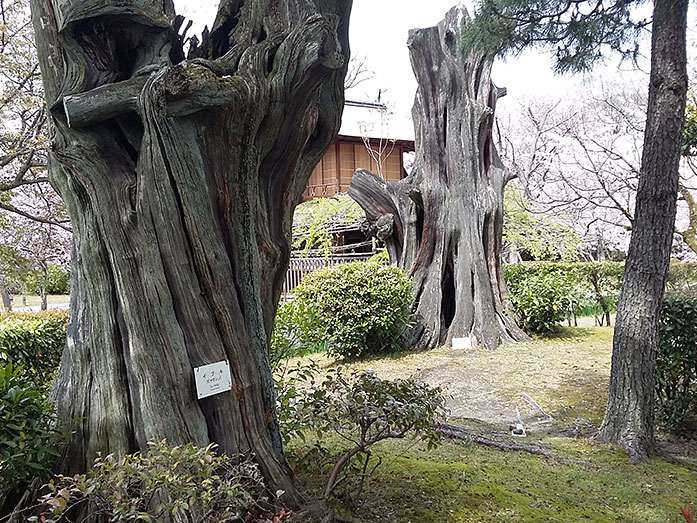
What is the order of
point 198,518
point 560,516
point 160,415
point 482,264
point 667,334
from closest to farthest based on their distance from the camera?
point 198,518 < point 160,415 < point 560,516 < point 667,334 < point 482,264

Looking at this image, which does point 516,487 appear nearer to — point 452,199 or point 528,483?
point 528,483

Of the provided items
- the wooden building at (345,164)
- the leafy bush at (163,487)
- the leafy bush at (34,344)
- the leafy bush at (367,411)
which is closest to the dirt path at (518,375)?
the leafy bush at (367,411)

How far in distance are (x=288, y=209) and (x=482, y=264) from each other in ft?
23.2

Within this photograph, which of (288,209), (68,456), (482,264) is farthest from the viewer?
(482,264)

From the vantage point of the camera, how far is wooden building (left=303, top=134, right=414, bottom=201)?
19.4 meters

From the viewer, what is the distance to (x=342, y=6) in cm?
307

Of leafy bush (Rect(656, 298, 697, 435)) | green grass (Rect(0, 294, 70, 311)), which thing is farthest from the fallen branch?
green grass (Rect(0, 294, 70, 311))

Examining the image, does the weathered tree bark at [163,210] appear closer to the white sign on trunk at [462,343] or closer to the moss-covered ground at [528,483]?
the moss-covered ground at [528,483]

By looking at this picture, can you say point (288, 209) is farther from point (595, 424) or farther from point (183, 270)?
point (595, 424)

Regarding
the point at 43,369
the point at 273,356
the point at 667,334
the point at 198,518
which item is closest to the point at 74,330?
the point at 198,518

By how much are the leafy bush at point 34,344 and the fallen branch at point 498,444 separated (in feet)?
13.7

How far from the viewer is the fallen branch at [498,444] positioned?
4094mm

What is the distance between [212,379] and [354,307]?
20.2 feet

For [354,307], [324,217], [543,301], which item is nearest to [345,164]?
[324,217]
